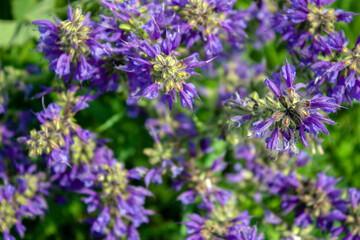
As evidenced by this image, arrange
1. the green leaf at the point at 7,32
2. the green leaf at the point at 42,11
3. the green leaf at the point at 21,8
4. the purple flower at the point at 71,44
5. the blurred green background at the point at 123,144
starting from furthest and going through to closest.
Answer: the green leaf at the point at 21,8 → the blurred green background at the point at 123,144 → the green leaf at the point at 7,32 → the green leaf at the point at 42,11 → the purple flower at the point at 71,44

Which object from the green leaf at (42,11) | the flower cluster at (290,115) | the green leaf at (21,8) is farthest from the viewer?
the green leaf at (21,8)

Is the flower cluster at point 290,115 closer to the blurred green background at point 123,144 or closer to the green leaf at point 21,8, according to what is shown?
the blurred green background at point 123,144

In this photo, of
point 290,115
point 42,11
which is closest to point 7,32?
point 42,11

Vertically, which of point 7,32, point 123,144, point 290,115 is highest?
point 7,32

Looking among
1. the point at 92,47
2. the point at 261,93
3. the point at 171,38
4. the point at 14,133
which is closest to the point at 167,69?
the point at 171,38

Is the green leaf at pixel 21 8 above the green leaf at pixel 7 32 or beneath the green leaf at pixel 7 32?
above

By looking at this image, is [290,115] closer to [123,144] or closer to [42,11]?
[123,144]

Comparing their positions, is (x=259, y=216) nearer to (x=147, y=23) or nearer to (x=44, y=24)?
(x=147, y=23)

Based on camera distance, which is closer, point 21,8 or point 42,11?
point 42,11

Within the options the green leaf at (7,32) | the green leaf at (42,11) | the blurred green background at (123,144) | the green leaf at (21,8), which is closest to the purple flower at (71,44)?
the green leaf at (42,11)
